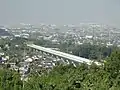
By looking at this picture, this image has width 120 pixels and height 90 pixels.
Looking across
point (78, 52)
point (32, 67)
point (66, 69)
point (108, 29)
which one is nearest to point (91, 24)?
point (108, 29)

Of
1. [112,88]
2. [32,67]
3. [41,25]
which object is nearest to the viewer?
[112,88]

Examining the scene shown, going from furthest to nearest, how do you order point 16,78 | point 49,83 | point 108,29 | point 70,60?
point 108,29, point 70,60, point 16,78, point 49,83

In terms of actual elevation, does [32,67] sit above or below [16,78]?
below

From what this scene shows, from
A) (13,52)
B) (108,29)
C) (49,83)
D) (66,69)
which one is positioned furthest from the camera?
(108,29)

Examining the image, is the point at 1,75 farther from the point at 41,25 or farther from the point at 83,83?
the point at 41,25

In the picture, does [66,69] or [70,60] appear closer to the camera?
[66,69]

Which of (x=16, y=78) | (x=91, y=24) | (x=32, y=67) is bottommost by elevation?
(x=91, y=24)

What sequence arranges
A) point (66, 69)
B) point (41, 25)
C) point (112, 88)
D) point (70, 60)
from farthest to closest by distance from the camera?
point (41, 25), point (70, 60), point (66, 69), point (112, 88)

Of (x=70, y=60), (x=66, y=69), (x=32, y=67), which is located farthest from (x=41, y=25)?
(x=66, y=69)

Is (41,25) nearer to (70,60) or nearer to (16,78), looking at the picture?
Answer: (70,60)
